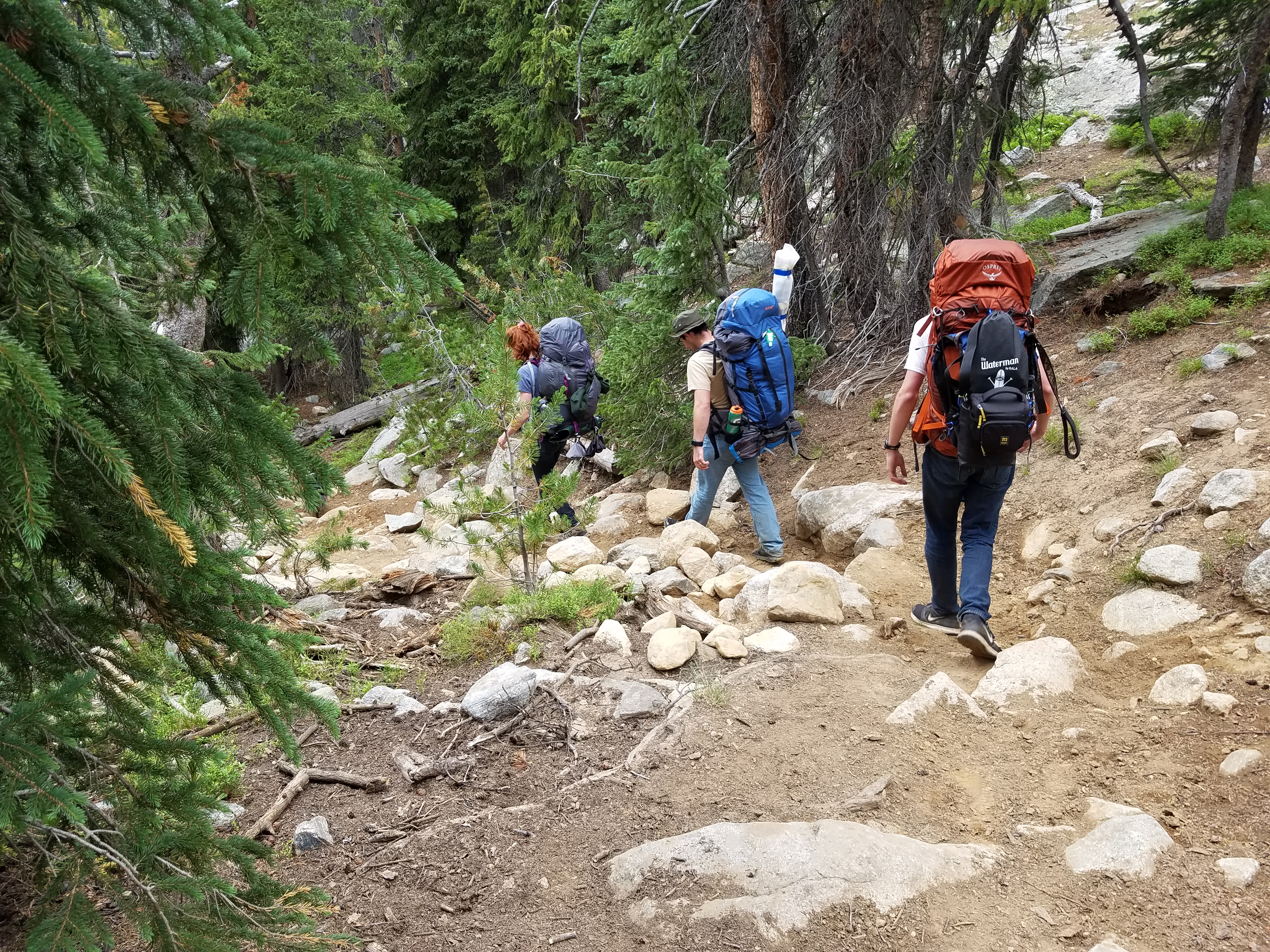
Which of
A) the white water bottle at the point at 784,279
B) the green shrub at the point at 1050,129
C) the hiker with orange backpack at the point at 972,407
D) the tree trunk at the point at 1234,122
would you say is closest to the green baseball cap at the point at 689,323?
the white water bottle at the point at 784,279

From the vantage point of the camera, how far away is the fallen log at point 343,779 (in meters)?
4.04

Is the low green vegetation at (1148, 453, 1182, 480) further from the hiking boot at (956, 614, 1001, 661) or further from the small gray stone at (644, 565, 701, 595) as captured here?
the small gray stone at (644, 565, 701, 595)

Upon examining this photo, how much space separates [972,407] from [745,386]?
7.95ft

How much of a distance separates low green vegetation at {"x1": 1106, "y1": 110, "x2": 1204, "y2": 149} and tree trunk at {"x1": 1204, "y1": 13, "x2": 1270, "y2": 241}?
607 cm

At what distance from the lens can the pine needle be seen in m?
2.13

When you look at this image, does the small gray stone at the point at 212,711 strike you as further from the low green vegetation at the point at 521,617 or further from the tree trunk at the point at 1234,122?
the tree trunk at the point at 1234,122

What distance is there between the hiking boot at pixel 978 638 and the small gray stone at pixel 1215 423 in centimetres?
285

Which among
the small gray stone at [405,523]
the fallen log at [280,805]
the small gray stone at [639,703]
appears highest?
the fallen log at [280,805]

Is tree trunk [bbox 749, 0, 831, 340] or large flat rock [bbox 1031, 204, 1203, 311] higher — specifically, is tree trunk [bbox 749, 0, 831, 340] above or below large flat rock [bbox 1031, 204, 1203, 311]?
above

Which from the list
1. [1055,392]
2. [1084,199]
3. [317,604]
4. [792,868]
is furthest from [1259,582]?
[1084,199]

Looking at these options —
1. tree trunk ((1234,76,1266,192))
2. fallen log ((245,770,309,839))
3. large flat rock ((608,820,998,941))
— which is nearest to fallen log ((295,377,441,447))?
fallen log ((245,770,309,839))

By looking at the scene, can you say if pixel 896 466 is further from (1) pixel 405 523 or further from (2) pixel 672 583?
(1) pixel 405 523

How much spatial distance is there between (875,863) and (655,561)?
12.8 feet

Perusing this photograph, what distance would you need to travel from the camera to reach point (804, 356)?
9.51 metres
